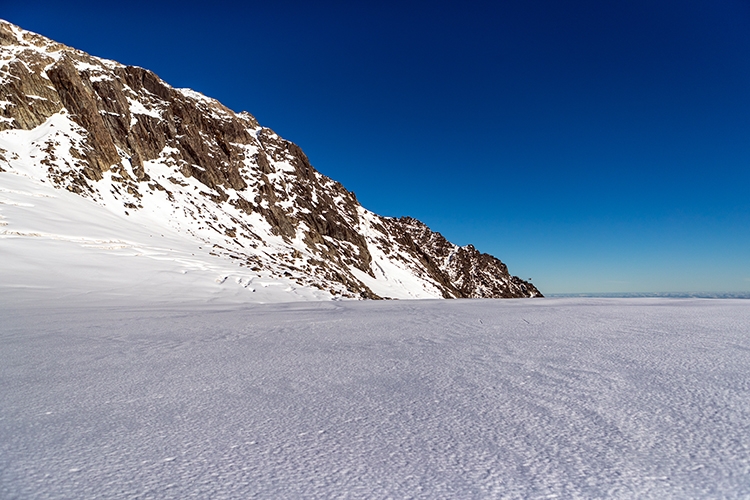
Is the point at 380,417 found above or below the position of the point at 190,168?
below

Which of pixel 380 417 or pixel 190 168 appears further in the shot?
pixel 190 168

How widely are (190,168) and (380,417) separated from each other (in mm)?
78914

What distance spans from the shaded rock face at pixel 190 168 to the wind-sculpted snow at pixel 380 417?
75.6ft

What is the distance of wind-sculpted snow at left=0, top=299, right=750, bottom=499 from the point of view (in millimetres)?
1950

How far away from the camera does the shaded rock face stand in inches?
2031

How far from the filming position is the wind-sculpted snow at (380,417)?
6.40 feet

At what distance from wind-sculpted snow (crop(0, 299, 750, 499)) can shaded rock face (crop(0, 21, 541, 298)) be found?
2303 cm

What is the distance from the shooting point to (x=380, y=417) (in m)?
2.77

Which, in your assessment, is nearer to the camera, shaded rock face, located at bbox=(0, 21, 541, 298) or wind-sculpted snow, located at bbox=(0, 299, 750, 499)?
wind-sculpted snow, located at bbox=(0, 299, 750, 499)

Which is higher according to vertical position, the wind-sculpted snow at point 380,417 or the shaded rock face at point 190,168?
the shaded rock face at point 190,168

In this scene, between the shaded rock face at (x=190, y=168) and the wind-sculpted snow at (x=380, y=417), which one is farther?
the shaded rock face at (x=190, y=168)

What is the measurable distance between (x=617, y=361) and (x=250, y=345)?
4322 mm

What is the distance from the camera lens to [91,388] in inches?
137

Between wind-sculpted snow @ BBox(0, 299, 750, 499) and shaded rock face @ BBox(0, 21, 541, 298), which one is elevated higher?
shaded rock face @ BBox(0, 21, 541, 298)
